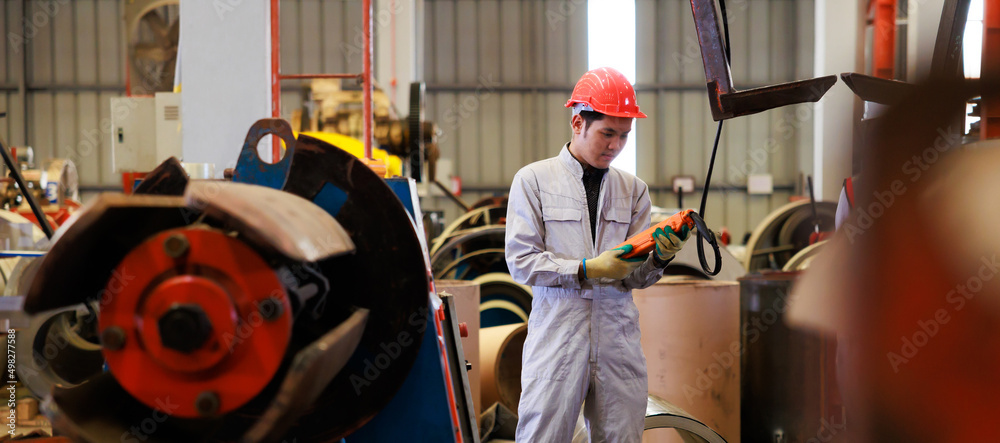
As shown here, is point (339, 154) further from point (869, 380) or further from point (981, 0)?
point (981, 0)

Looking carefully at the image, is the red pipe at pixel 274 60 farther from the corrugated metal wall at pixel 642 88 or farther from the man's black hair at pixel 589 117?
the corrugated metal wall at pixel 642 88

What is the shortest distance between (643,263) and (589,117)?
1.41ft

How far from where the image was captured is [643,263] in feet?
6.10

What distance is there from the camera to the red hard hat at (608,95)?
195 cm

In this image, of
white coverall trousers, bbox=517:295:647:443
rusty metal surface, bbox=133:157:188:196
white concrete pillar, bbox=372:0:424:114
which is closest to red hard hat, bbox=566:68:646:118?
white coverall trousers, bbox=517:295:647:443

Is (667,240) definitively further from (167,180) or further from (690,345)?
(690,345)

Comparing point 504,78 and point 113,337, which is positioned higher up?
point 504,78

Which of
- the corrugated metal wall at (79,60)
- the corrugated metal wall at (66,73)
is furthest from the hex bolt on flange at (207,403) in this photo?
the corrugated metal wall at (66,73)

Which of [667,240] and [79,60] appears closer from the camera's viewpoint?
[667,240]

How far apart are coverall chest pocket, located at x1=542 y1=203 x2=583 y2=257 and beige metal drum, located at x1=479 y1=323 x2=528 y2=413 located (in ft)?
4.46

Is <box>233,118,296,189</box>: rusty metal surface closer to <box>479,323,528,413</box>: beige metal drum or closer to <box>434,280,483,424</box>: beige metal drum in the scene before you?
<box>434,280,483,424</box>: beige metal drum

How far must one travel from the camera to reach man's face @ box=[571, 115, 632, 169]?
6.42ft

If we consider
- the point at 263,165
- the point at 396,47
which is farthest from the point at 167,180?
the point at 396,47

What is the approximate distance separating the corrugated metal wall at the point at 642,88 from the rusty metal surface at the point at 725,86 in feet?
34.8
